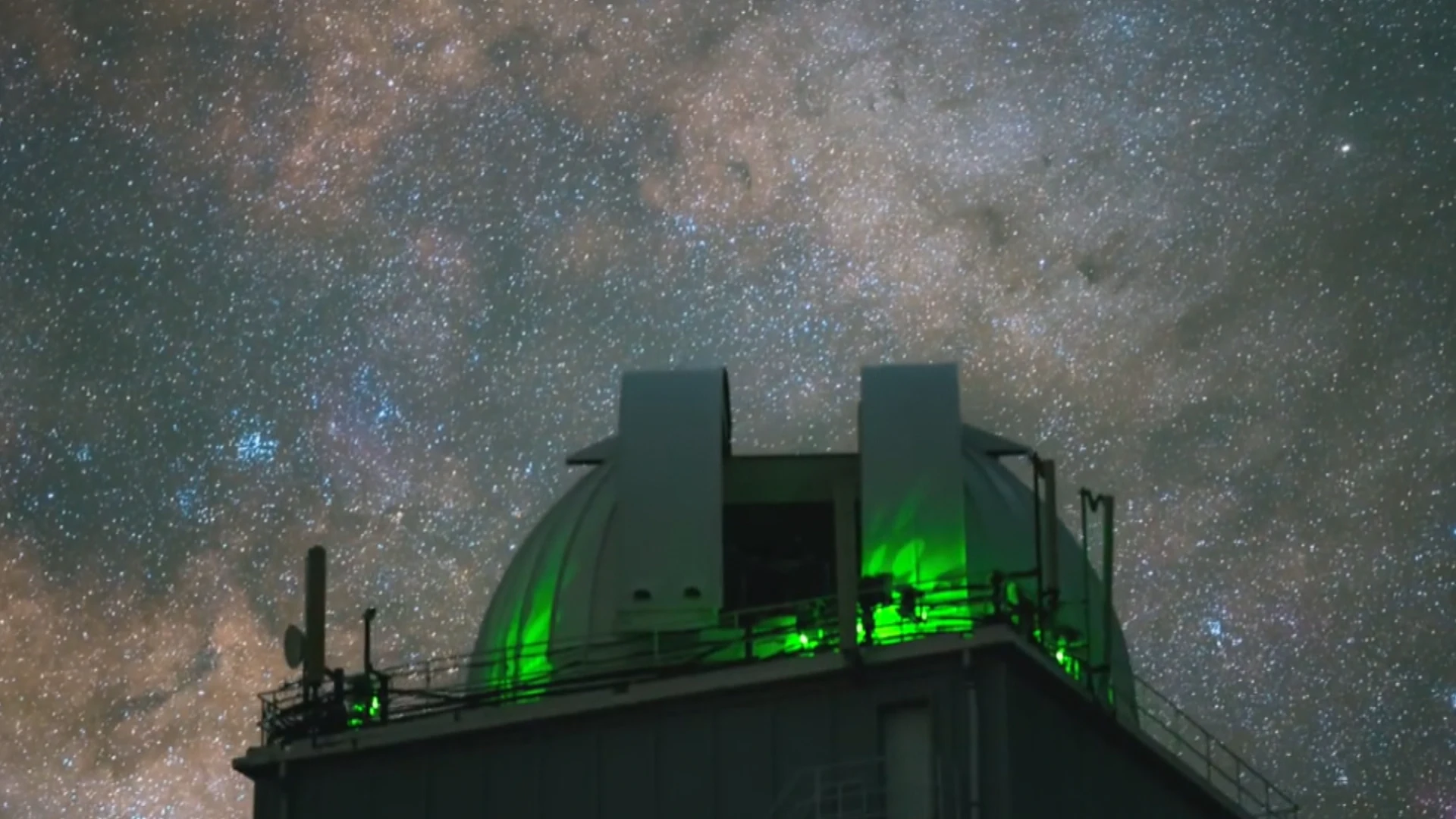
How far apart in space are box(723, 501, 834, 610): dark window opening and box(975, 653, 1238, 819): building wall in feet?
14.3

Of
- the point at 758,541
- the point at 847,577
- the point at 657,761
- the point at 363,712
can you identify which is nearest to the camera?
the point at 847,577

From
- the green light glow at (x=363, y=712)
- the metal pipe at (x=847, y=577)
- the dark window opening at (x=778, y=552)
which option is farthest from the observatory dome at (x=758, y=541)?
the green light glow at (x=363, y=712)

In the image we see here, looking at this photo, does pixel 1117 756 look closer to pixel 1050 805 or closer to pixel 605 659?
pixel 1050 805

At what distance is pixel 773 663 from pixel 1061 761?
10.4 ft

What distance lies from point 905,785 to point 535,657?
5338 mm

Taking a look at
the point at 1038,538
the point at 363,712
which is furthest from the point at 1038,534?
the point at 363,712

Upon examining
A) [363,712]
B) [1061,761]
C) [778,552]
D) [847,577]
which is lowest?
[1061,761]

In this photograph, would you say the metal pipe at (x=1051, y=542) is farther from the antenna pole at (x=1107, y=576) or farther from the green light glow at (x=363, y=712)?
the green light glow at (x=363, y=712)

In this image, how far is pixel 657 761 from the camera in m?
29.8

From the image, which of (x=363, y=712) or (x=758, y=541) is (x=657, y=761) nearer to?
(x=363, y=712)

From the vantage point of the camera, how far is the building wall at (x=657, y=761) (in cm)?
2903

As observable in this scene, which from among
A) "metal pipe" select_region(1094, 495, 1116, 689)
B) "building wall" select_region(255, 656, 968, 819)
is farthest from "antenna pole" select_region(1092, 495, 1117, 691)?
"building wall" select_region(255, 656, 968, 819)

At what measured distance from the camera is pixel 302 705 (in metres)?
31.6

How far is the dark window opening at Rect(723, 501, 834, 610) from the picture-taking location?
33.8m
